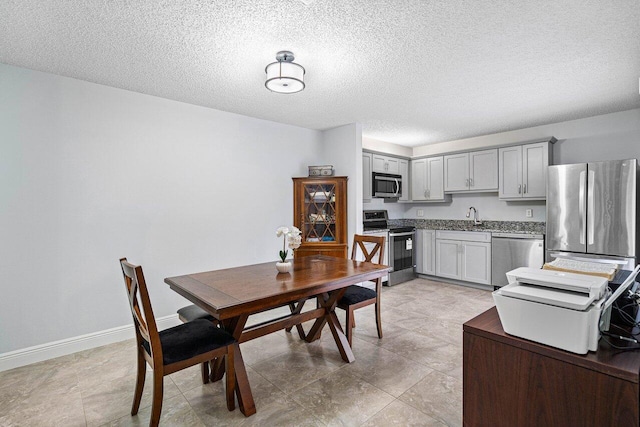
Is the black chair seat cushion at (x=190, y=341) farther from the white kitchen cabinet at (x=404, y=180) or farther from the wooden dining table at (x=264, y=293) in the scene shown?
the white kitchen cabinet at (x=404, y=180)

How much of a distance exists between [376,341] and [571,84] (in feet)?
10.1

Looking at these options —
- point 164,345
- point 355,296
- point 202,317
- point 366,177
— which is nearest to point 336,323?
point 355,296

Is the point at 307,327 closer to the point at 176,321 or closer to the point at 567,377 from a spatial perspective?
the point at 176,321

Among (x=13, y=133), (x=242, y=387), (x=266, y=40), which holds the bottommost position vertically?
(x=242, y=387)

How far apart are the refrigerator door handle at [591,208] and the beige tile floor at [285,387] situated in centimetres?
203

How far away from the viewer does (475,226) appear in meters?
5.03

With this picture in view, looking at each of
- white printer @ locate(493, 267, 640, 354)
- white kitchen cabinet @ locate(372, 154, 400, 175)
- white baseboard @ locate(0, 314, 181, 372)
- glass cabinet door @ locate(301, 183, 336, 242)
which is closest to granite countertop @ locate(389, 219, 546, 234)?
white kitchen cabinet @ locate(372, 154, 400, 175)

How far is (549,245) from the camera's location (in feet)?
12.8

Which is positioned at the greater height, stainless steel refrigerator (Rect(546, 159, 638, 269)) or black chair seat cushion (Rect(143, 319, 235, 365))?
stainless steel refrigerator (Rect(546, 159, 638, 269))

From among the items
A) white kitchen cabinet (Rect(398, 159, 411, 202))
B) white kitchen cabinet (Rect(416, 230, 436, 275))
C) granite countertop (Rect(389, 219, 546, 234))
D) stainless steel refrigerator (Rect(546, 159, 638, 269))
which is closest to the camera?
stainless steel refrigerator (Rect(546, 159, 638, 269))

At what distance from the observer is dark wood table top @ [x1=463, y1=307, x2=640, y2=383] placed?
3.07 ft

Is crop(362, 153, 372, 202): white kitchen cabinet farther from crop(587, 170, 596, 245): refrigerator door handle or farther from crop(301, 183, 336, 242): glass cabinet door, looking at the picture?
crop(587, 170, 596, 245): refrigerator door handle

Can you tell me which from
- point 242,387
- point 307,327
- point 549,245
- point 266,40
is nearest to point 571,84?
point 549,245

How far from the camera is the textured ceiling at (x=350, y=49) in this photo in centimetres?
185
